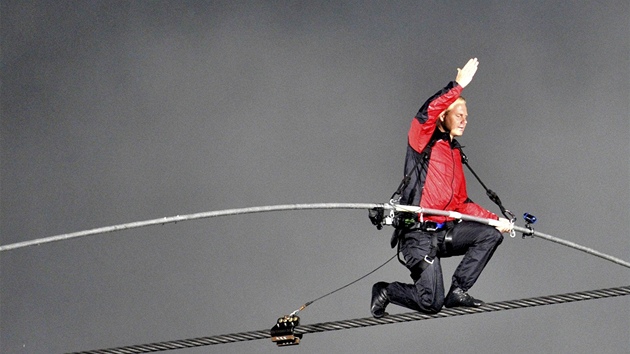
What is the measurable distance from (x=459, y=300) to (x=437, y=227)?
956 mm

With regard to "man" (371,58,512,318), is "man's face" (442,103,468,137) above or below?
above

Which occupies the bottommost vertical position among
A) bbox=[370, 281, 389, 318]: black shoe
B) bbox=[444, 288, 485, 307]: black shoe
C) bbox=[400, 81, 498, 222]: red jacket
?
bbox=[444, 288, 485, 307]: black shoe

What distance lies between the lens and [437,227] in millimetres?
16625

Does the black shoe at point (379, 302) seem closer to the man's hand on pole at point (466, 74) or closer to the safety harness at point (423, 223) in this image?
the safety harness at point (423, 223)

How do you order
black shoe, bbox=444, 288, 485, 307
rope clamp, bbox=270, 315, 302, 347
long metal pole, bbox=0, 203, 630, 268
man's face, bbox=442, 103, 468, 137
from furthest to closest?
man's face, bbox=442, 103, 468, 137 < rope clamp, bbox=270, 315, 302, 347 < black shoe, bbox=444, 288, 485, 307 < long metal pole, bbox=0, 203, 630, 268

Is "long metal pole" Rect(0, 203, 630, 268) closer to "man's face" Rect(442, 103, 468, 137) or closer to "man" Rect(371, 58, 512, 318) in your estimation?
"man" Rect(371, 58, 512, 318)

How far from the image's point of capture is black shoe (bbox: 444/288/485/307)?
1606 centimetres

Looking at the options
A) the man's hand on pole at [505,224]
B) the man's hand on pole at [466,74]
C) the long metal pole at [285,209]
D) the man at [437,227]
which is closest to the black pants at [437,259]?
the man at [437,227]

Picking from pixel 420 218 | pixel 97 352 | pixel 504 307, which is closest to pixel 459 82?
pixel 420 218

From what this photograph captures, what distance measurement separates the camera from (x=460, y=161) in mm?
16656

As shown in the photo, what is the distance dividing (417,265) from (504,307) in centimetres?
158

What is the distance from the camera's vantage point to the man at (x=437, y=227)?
16328mm

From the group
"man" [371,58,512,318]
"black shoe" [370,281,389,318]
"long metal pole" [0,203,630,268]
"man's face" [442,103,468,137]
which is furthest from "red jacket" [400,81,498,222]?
"black shoe" [370,281,389,318]

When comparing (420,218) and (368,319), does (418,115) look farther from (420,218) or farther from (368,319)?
(368,319)
